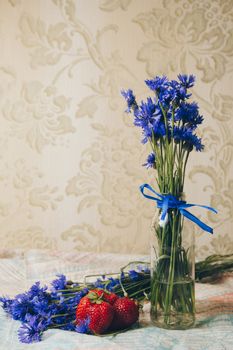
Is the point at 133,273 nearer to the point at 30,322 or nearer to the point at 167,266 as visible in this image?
the point at 167,266

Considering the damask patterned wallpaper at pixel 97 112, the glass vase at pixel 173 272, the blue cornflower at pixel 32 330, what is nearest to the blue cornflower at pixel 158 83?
the glass vase at pixel 173 272

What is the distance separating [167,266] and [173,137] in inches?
11.1

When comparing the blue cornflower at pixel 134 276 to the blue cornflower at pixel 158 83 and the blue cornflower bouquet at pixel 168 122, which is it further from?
the blue cornflower at pixel 158 83

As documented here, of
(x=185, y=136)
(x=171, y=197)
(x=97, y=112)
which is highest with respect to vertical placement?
(x=97, y=112)

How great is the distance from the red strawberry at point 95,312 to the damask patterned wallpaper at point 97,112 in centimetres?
128

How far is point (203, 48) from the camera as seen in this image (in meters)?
2.33

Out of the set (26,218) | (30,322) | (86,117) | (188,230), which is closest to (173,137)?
(188,230)

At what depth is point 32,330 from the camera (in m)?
1.09

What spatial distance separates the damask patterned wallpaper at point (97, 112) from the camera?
2330 mm

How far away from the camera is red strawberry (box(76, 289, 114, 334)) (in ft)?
3.56

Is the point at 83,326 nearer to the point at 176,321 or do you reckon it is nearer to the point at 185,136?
the point at 176,321

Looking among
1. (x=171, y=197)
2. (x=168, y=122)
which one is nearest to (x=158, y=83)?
(x=168, y=122)

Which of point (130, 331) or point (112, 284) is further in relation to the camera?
point (112, 284)

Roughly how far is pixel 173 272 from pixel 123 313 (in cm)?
14
